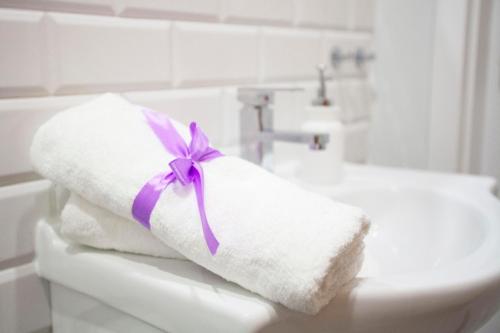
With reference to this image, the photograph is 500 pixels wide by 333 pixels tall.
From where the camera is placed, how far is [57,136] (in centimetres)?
48

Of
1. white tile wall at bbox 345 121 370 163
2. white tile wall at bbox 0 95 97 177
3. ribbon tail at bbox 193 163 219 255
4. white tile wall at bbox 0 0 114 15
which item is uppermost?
white tile wall at bbox 0 0 114 15

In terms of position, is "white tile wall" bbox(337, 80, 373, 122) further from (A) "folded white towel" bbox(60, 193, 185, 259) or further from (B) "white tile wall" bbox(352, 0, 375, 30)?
(A) "folded white towel" bbox(60, 193, 185, 259)

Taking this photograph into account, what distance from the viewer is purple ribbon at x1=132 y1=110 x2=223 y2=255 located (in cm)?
43

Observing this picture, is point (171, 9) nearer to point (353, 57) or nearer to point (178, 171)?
point (178, 171)

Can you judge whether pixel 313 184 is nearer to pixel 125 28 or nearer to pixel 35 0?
pixel 125 28

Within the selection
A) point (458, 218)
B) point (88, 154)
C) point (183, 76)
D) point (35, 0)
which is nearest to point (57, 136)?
point (88, 154)

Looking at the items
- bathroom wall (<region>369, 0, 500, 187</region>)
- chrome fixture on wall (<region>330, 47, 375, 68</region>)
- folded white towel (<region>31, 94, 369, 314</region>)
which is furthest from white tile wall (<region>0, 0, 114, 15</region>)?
bathroom wall (<region>369, 0, 500, 187</region>)

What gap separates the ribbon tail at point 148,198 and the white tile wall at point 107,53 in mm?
186

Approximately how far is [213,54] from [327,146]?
0.23 meters

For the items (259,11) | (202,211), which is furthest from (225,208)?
(259,11)

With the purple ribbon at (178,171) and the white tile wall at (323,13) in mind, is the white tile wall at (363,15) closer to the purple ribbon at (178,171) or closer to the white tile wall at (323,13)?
the white tile wall at (323,13)

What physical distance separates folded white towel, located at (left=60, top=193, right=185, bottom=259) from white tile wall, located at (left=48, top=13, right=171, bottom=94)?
15 cm

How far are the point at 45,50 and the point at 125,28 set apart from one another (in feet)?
0.36

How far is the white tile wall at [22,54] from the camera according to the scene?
0.50 meters
